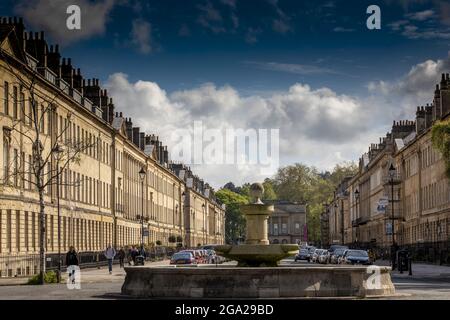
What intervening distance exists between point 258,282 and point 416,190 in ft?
252

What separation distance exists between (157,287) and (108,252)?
107ft

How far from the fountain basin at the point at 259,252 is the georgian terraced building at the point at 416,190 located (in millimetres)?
31530

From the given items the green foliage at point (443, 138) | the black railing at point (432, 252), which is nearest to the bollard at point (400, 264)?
the green foliage at point (443, 138)

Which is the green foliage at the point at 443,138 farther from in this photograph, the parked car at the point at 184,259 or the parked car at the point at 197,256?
the parked car at the point at 197,256

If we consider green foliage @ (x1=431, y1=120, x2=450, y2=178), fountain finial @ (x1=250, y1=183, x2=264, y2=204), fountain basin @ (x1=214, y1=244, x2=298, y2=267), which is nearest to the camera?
fountain basin @ (x1=214, y1=244, x2=298, y2=267)

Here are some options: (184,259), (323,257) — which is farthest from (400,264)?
(323,257)

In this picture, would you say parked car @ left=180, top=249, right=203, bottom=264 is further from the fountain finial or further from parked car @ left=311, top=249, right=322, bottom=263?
the fountain finial

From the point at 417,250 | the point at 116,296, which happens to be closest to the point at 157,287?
the point at 116,296

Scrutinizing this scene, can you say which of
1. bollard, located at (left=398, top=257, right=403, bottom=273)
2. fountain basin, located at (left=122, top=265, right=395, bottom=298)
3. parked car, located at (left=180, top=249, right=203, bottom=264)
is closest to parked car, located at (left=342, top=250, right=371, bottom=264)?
bollard, located at (left=398, top=257, right=403, bottom=273)

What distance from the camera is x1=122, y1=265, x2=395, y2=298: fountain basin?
28.3 meters

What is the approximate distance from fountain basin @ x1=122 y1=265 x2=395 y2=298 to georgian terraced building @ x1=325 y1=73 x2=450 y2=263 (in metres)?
33.7

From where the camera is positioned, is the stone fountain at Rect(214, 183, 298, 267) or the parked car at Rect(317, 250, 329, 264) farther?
the parked car at Rect(317, 250, 329, 264)

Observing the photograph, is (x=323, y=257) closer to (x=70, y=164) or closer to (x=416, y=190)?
(x=70, y=164)

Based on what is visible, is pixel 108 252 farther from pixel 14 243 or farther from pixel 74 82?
pixel 74 82
